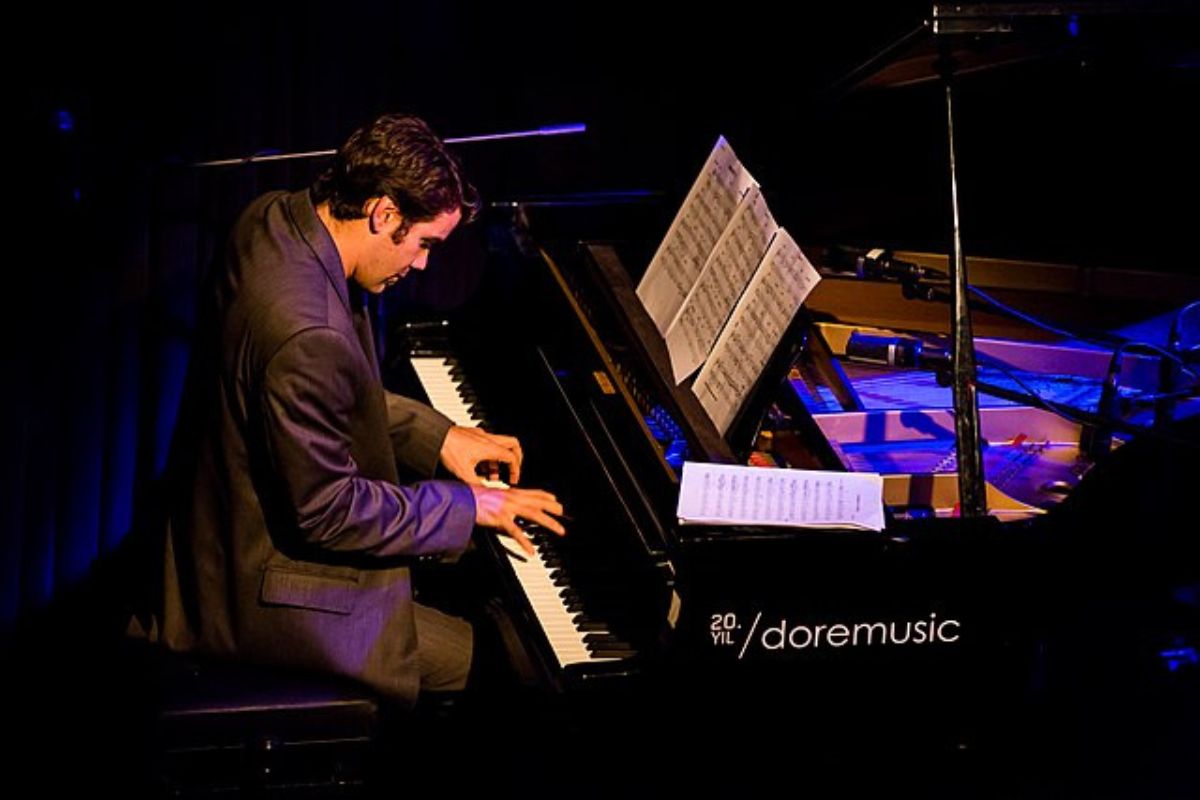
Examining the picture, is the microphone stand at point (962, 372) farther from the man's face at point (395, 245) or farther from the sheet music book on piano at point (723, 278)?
the man's face at point (395, 245)

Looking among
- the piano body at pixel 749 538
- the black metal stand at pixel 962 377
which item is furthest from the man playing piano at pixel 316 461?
the black metal stand at pixel 962 377

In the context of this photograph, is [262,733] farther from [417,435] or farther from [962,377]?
[962,377]

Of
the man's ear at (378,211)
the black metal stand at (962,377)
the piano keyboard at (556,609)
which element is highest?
the man's ear at (378,211)

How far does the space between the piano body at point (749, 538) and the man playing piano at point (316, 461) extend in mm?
234

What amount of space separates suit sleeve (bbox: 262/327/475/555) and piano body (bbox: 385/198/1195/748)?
241mm

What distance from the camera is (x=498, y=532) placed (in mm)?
3215

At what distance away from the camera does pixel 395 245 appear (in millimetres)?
3203

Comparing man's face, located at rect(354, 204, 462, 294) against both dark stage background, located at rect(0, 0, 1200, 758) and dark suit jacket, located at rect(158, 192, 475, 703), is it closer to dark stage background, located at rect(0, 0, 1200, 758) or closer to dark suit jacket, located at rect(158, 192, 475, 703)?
dark suit jacket, located at rect(158, 192, 475, 703)

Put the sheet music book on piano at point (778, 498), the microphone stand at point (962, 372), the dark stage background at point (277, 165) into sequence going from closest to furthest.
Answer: the sheet music book on piano at point (778, 498)
the microphone stand at point (962, 372)
the dark stage background at point (277, 165)

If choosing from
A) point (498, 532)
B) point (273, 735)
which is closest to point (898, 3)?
point (498, 532)

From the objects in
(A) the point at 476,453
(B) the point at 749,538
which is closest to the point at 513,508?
(A) the point at 476,453

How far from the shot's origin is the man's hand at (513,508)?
311 centimetres

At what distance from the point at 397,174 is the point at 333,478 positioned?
2.28 ft

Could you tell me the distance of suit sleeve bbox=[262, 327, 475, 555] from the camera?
115 inches
